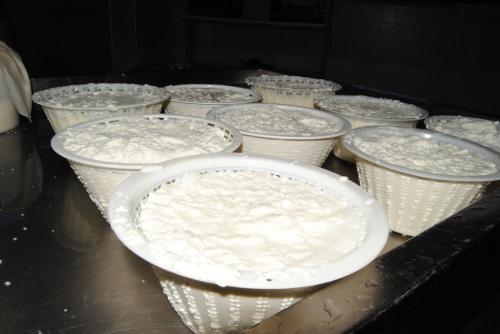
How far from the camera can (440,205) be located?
1.19 meters

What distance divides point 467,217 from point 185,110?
4.11 ft

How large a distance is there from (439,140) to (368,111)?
1.30 ft

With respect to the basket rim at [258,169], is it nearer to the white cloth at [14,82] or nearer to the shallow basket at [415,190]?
the shallow basket at [415,190]

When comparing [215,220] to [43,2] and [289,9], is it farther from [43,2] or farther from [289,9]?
[43,2]

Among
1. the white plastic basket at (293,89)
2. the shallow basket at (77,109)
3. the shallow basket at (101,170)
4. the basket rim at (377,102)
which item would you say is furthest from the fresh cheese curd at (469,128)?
the shallow basket at (77,109)

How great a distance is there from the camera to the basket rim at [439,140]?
3.64 feet

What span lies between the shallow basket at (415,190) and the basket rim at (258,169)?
32 cm

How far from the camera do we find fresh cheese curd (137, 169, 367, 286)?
0.67 m

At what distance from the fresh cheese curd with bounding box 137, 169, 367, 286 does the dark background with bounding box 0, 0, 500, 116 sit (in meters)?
2.49

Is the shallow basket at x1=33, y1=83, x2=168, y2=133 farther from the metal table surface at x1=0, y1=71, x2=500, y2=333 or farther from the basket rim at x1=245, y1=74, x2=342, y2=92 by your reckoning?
the basket rim at x1=245, y1=74, x2=342, y2=92

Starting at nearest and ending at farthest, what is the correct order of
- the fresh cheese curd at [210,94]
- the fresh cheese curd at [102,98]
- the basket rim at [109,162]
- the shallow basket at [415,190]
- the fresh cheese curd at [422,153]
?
the basket rim at [109,162], the shallow basket at [415,190], the fresh cheese curd at [422,153], the fresh cheese curd at [102,98], the fresh cheese curd at [210,94]

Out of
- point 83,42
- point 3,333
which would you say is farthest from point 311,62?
point 3,333

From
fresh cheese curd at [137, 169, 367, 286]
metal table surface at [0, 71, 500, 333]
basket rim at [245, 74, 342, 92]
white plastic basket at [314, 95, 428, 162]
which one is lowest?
metal table surface at [0, 71, 500, 333]

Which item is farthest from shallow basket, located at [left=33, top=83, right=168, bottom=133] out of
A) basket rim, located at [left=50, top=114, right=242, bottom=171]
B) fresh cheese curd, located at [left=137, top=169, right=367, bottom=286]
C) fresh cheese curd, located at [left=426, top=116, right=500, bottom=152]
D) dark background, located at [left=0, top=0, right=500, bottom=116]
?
dark background, located at [left=0, top=0, right=500, bottom=116]
